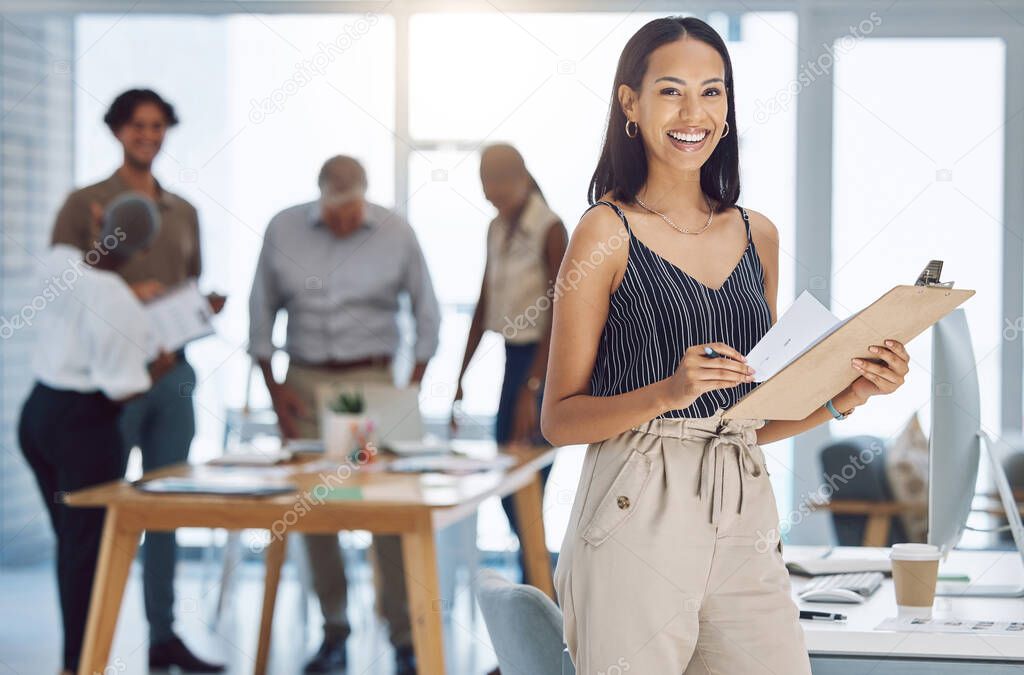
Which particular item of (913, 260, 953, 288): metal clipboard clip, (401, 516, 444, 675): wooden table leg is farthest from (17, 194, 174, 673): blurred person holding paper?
(913, 260, 953, 288): metal clipboard clip

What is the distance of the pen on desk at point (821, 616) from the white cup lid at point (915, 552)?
15 cm

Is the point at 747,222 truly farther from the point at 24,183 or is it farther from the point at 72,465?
the point at 24,183

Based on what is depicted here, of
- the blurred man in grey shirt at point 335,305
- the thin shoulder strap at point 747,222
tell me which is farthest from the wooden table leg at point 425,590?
the thin shoulder strap at point 747,222

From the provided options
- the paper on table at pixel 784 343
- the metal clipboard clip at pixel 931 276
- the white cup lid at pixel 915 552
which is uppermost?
the metal clipboard clip at pixel 931 276

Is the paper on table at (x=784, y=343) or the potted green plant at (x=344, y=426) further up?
the paper on table at (x=784, y=343)

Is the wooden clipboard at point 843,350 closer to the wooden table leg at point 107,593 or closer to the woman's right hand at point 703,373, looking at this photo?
→ the woman's right hand at point 703,373

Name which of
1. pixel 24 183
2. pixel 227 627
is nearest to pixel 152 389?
pixel 227 627

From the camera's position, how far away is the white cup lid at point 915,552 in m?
1.72

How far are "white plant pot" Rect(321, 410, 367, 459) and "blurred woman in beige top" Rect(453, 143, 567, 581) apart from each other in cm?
65

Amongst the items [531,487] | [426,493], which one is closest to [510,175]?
[531,487]

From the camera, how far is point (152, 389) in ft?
12.2

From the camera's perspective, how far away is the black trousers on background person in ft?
11.2

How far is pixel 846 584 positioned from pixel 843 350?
2.05ft

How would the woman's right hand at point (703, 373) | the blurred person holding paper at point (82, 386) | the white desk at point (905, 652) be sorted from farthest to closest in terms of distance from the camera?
the blurred person holding paper at point (82, 386), the white desk at point (905, 652), the woman's right hand at point (703, 373)
